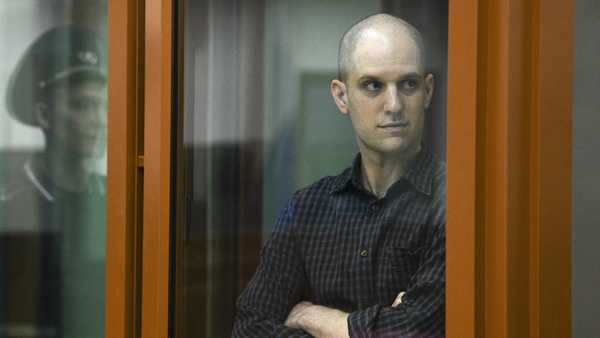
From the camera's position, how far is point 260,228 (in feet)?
6.25

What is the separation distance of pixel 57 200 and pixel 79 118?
243mm

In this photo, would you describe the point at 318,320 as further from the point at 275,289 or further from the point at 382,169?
the point at 382,169

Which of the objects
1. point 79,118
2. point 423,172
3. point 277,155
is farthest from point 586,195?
point 79,118

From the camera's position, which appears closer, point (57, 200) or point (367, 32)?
point (367, 32)

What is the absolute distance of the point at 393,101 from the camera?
1755 mm

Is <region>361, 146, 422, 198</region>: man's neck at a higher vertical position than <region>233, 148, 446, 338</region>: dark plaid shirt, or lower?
higher

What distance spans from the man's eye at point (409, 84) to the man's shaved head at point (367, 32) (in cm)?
4

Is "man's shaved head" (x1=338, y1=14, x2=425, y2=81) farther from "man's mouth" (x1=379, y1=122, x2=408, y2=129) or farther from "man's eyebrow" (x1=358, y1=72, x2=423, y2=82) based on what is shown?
"man's mouth" (x1=379, y1=122, x2=408, y2=129)

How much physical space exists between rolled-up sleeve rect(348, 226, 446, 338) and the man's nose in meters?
0.29

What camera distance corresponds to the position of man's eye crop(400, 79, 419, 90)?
1.74 m

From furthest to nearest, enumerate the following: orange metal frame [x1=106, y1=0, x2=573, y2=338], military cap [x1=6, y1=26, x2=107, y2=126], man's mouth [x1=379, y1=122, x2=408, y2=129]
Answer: military cap [x1=6, y1=26, x2=107, y2=126], man's mouth [x1=379, y1=122, x2=408, y2=129], orange metal frame [x1=106, y1=0, x2=573, y2=338]

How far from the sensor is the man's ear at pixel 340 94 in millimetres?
1821

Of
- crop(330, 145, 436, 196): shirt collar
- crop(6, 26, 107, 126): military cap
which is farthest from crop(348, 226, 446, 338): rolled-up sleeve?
crop(6, 26, 107, 126): military cap

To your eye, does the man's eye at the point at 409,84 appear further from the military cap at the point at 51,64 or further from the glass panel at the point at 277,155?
the military cap at the point at 51,64
